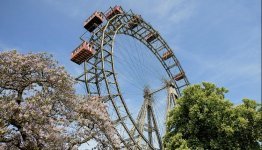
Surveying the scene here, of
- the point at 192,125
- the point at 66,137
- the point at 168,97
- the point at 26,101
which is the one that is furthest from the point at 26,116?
the point at 168,97

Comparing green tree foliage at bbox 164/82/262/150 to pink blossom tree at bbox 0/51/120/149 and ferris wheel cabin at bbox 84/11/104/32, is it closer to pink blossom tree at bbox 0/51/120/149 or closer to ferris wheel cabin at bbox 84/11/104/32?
pink blossom tree at bbox 0/51/120/149

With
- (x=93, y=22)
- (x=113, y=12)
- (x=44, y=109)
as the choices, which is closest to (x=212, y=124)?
(x=44, y=109)

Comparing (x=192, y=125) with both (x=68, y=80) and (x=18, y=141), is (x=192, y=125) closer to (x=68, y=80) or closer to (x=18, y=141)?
(x=68, y=80)

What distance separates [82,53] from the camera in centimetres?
2709

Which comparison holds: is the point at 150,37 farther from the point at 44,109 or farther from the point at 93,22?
the point at 44,109

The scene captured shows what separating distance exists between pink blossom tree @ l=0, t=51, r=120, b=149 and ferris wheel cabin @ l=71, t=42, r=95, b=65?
30.7ft

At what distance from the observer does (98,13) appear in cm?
2969

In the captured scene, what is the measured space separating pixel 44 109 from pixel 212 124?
941cm

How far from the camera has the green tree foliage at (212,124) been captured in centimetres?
1941

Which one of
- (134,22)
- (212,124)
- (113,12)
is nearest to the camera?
(212,124)

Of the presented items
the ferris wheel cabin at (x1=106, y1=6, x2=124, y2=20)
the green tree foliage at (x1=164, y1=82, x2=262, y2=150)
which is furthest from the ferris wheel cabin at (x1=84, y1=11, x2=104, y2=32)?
the green tree foliage at (x1=164, y1=82, x2=262, y2=150)

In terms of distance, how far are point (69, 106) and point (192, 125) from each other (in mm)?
7085

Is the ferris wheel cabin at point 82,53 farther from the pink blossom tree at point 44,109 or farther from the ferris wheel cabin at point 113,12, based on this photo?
A: the pink blossom tree at point 44,109

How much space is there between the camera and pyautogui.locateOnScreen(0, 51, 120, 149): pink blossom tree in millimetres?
14320
